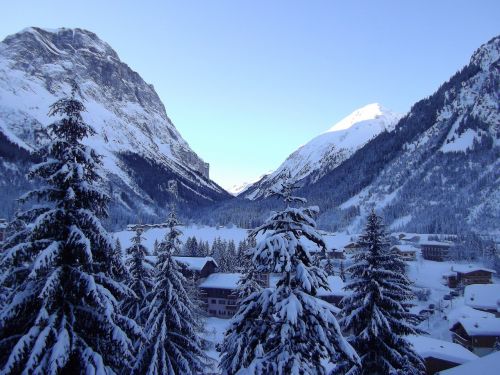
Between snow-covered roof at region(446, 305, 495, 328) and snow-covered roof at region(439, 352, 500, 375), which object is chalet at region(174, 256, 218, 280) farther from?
snow-covered roof at region(439, 352, 500, 375)

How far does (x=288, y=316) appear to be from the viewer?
34.0 ft

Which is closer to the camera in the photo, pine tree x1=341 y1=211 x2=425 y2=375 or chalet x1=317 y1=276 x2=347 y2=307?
pine tree x1=341 y1=211 x2=425 y2=375

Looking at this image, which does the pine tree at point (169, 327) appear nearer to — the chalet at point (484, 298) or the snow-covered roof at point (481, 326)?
the snow-covered roof at point (481, 326)

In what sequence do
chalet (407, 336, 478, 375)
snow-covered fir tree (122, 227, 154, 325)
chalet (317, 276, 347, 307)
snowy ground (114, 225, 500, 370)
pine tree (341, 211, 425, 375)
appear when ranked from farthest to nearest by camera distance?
chalet (317, 276, 347, 307), snowy ground (114, 225, 500, 370), chalet (407, 336, 478, 375), snow-covered fir tree (122, 227, 154, 325), pine tree (341, 211, 425, 375)

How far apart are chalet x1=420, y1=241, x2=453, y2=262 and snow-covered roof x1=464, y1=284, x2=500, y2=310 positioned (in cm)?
6089

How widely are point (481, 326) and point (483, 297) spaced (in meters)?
23.5

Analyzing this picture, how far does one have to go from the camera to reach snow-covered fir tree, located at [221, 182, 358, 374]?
422 inches

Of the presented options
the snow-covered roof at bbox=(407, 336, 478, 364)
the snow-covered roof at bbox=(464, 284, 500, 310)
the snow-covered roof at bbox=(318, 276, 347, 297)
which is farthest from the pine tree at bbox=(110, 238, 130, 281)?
the snow-covered roof at bbox=(464, 284, 500, 310)

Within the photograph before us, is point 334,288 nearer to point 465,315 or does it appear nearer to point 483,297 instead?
point 465,315

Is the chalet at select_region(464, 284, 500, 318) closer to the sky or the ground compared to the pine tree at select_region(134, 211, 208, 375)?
closer to the ground

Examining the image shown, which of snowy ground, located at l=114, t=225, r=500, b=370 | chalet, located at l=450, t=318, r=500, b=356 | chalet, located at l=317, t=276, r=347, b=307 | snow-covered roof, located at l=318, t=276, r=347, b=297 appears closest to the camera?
chalet, located at l=450, t=318, r=500, b=356

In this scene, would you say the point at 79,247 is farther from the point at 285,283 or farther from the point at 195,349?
the point at 195,349

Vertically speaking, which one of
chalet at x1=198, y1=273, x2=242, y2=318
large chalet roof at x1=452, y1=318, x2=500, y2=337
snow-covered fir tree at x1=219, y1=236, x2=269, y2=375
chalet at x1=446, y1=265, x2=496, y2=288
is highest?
snow-covered fir tree at x1=219, y1=236, x2=269, y2=375

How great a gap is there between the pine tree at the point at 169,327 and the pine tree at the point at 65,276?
752cm
